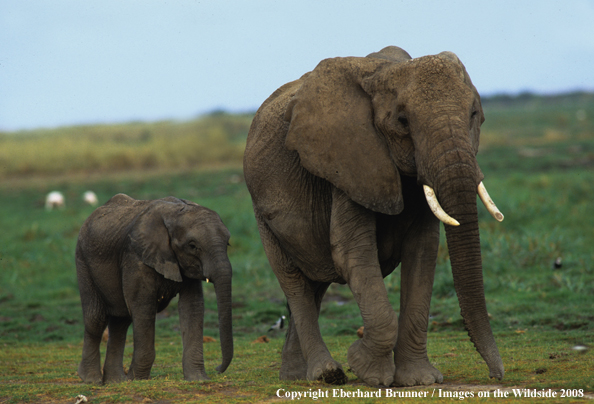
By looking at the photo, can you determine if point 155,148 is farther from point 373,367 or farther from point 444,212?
point 444,212

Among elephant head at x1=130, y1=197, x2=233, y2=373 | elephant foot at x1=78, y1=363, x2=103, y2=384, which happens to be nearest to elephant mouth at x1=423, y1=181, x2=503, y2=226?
elephant head at x1=130, y1=197, x2=233, y2=373

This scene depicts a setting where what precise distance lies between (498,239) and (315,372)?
7.75m

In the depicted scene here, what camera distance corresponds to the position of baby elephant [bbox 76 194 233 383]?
7.02 m

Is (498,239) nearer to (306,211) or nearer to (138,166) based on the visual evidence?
(306,211)

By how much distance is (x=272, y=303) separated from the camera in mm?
11508

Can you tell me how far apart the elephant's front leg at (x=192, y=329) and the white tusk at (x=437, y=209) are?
9.75 ft

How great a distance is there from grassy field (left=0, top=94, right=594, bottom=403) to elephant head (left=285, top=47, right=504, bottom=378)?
97 cm

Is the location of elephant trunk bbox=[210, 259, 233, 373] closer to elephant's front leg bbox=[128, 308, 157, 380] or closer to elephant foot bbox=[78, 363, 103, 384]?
elephant's front leg bbox=[128, 308, 157, 380]

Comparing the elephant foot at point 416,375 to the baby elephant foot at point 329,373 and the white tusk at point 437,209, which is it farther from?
the white tusk at point 437,209

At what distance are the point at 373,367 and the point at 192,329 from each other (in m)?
2.26

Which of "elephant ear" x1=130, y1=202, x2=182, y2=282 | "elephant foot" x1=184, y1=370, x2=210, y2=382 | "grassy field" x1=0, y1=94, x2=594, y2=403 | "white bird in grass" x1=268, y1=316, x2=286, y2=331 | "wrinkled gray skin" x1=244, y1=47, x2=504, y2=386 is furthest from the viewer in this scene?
"white bird in grass" x1=268, y1=316, x2=286, y2=331

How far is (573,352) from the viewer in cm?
692

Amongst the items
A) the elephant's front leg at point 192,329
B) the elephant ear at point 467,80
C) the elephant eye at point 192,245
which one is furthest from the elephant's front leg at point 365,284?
the elephant's front leg at point 192,329

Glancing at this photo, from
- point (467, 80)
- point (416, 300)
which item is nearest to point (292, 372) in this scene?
point (416, 300)
